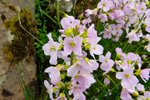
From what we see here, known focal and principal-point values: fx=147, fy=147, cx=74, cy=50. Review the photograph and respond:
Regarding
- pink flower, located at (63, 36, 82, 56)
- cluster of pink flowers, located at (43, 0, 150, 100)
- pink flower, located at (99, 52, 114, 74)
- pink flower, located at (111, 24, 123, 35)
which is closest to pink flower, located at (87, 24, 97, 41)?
cluster of pink flowers, located at (43, 0, 150, 100)

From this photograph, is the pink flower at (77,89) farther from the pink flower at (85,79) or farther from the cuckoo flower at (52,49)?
the cuckoo flower at (52,49)

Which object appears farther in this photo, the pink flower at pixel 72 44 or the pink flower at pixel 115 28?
the pink flower at pixel 115 28

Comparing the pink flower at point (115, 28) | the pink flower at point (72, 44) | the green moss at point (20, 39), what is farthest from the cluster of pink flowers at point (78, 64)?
the green moss at point (20, 39)

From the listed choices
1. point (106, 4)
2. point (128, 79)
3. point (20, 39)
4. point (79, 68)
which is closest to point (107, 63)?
point (128, 79)

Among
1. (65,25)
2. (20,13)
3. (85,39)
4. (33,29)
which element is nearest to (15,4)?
(20,13)

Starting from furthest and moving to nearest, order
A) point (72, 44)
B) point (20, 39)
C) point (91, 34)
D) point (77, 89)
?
point (20, 39) < point (77, 89) < point (91, 34) < point (72, 44)

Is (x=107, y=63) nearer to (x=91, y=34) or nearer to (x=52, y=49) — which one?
(x=91, y=34)

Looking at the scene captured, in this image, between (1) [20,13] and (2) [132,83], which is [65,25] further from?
(1) [20,13]

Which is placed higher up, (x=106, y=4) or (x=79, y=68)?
(x=106, y=4)
